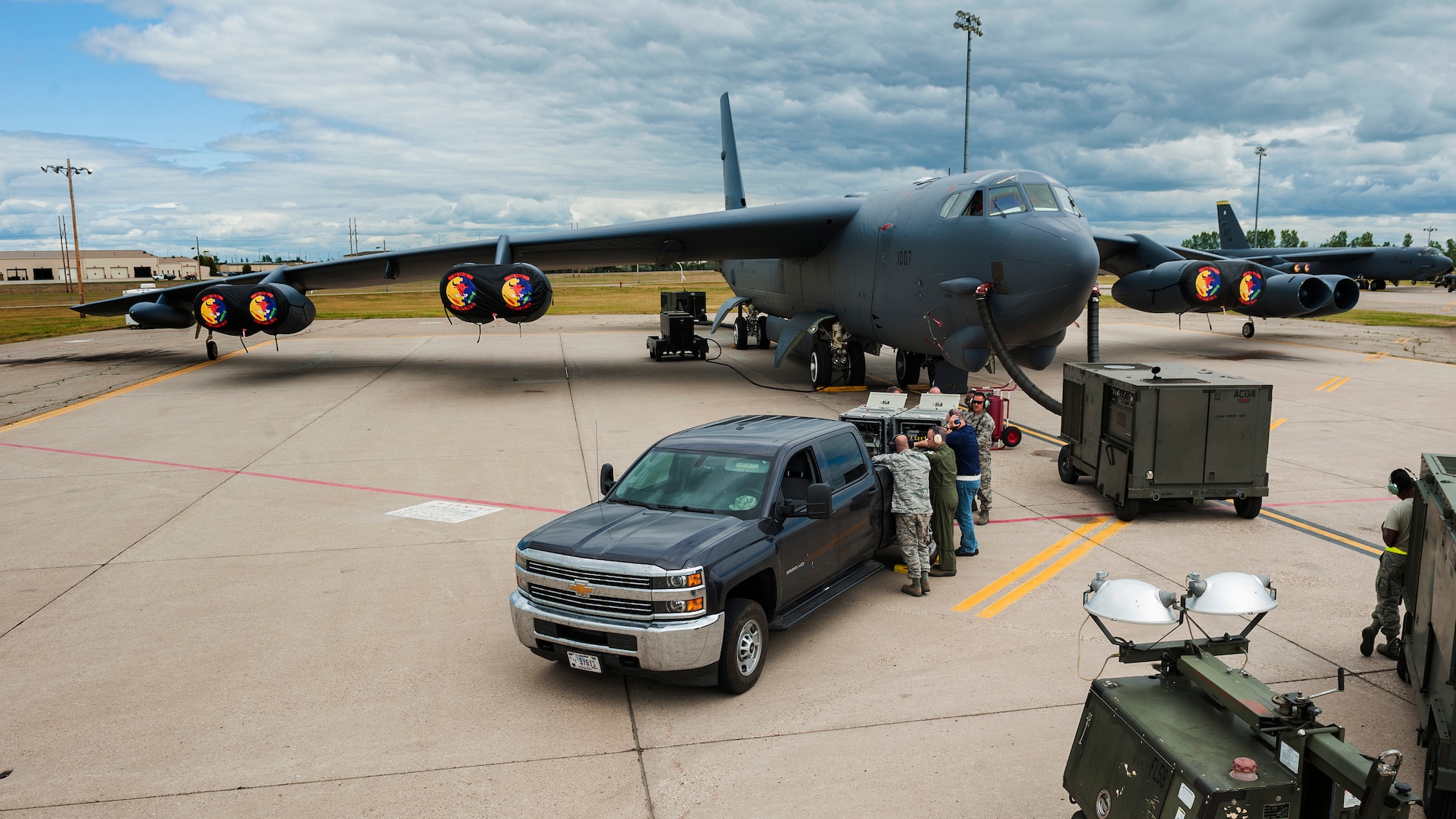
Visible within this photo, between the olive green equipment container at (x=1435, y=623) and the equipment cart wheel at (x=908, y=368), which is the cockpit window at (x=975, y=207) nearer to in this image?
the equipment cart wheel at (x=908, y=368)

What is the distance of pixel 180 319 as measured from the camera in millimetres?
26547

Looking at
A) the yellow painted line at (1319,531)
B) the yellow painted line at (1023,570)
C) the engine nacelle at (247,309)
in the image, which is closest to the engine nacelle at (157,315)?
the engine nacelle at (247,309)

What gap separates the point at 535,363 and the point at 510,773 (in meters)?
22.3

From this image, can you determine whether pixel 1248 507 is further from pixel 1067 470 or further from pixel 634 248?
pixel 634 248

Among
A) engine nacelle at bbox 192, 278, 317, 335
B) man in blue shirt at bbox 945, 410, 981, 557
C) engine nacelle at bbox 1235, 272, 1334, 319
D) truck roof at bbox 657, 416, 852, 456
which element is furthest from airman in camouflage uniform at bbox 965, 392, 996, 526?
engine nacelle at bbox 1235, 272, 1334, 319

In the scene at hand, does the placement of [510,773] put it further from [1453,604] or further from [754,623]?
[1453,604]

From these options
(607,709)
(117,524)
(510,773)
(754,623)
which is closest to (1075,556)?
(754,623)

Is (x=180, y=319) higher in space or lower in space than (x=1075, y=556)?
higher

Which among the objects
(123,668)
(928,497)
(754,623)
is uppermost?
(928,497)

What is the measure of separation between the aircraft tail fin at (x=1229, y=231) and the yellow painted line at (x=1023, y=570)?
2075 inches

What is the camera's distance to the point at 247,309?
22.5m

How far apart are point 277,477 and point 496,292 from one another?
7086mm

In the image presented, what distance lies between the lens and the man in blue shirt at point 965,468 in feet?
29.8

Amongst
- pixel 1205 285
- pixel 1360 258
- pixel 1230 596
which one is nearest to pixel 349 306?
pixel 1205 285
